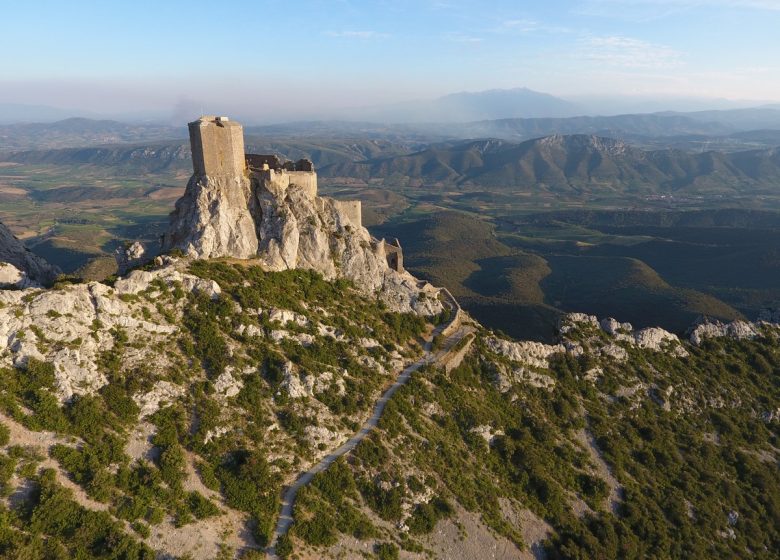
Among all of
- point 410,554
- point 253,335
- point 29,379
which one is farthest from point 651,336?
point 29,379

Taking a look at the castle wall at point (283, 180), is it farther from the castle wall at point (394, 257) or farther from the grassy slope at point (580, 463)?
the grassy slope at point (580, 463)

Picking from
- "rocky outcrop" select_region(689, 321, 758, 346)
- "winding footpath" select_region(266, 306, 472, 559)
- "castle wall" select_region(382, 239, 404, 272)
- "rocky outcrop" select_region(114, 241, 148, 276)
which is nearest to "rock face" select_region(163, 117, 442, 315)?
"rocky outcrop" select_region(114, 241, 148, 276)

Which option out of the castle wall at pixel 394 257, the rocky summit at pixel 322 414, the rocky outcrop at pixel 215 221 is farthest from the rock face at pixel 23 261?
the castle wall at pixel 394 257

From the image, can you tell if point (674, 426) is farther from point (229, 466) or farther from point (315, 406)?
point (229, 466)

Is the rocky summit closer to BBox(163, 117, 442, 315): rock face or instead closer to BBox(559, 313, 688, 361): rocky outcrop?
BBox(163, 117, 442, 315): rock face

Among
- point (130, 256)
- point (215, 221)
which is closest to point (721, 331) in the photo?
point (215, 221)
